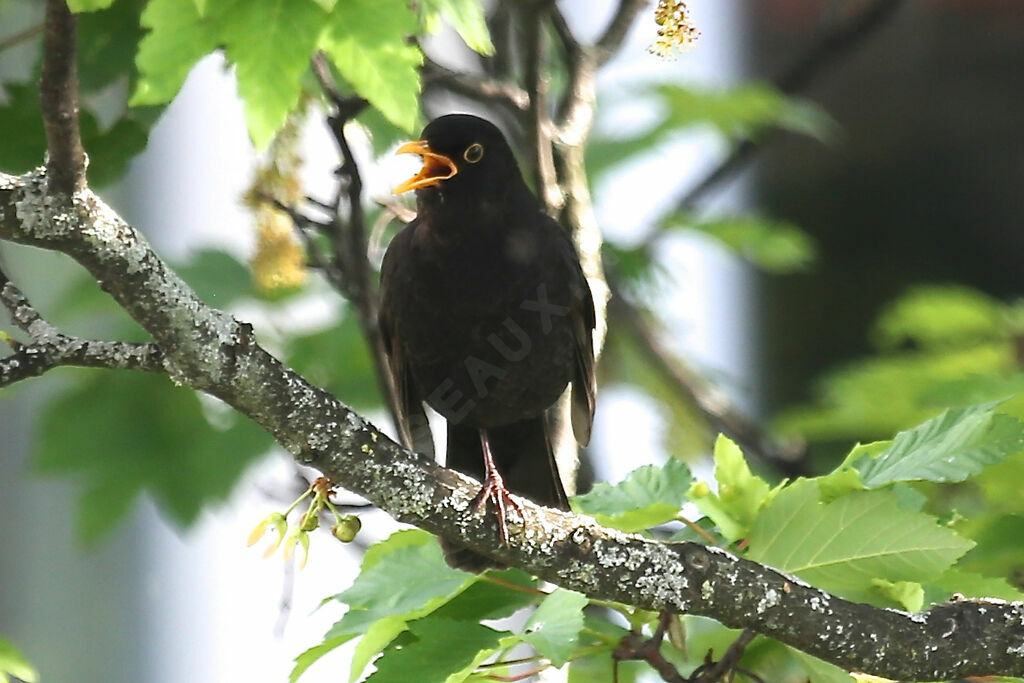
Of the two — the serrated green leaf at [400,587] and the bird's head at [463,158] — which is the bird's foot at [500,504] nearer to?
the serrated green leaf at [400,587]

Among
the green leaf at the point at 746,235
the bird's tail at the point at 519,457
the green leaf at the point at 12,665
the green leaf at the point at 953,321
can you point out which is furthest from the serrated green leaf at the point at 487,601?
the green leaf at the point at 953,321

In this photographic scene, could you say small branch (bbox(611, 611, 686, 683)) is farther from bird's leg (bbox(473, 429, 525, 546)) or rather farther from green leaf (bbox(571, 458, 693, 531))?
bird's leg (bbox(473, 429, 525, 546))

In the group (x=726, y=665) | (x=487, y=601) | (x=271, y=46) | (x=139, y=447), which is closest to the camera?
(x=271, y=46)

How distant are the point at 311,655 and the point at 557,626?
46 centimetres

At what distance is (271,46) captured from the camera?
161cm

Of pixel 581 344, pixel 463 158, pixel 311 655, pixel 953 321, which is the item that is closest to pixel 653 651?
pixel 311 655

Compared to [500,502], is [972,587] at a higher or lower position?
lower

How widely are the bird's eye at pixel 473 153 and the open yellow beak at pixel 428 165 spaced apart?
0.03 m

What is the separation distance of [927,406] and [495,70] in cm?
139

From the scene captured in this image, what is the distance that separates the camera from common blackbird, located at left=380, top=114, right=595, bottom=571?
9.30 feet

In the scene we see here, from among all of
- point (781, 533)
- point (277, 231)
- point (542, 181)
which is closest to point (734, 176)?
point (542, 181)

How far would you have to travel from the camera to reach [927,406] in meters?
3.09

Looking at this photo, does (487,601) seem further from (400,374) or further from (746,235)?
(746,235)

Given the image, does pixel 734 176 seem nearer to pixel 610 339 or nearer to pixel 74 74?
pixel 610 339
